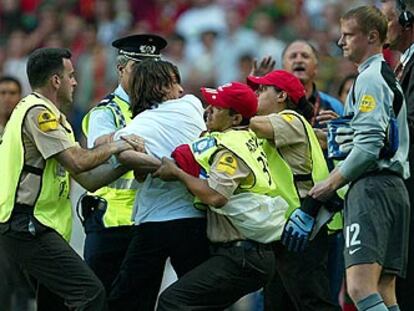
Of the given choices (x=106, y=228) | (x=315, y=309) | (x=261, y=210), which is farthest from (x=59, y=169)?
(x=315, y=309)

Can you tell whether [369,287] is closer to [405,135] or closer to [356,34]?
[405,135]

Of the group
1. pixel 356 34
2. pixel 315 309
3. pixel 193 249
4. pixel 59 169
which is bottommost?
pixel 315 309

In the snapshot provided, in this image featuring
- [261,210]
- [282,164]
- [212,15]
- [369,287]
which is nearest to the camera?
[369,287]

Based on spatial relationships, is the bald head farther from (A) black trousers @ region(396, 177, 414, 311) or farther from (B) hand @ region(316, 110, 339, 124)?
(A) black trousers @ region(396, 177, 414, 311)

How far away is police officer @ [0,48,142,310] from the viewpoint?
810 centimetres

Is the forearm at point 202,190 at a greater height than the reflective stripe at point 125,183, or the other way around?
the forearm at point 202,190

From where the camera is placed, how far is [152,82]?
823 centimetres

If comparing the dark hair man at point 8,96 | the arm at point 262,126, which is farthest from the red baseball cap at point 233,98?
the dark hair man at point 8,96

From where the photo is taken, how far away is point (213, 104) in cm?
814

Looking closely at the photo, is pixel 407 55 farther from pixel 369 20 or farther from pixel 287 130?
pixel 287 130

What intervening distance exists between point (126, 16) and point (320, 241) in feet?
30.0

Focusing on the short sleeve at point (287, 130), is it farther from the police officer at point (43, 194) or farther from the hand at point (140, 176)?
the police officer at point (43, 194)

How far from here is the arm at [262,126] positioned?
8.27 metres

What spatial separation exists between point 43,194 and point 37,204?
75mm
